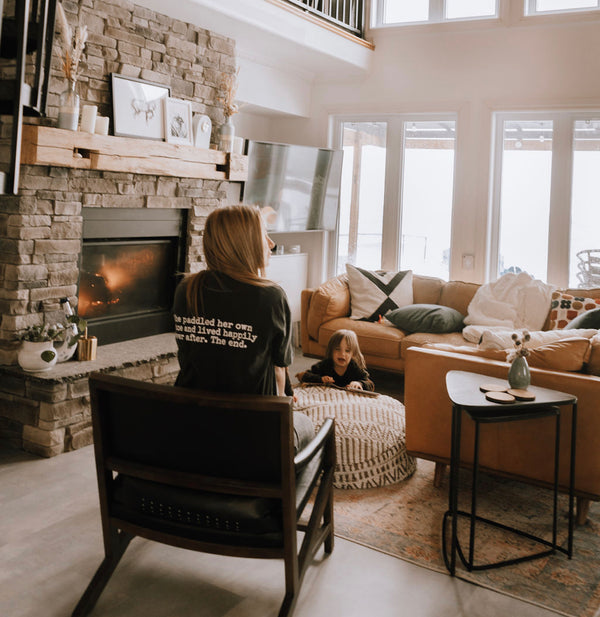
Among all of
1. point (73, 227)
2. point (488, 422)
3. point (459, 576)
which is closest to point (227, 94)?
point (73, 227)

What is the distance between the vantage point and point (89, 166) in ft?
12.0

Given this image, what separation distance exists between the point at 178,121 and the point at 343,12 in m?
2.31

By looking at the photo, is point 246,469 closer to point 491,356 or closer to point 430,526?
point 430,526

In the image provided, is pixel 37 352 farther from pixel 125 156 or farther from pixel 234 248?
pixel 234 248

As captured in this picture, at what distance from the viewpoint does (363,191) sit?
248 inches

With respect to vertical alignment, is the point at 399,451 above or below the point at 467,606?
above

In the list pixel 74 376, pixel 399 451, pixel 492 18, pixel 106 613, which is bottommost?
pixel 106 613

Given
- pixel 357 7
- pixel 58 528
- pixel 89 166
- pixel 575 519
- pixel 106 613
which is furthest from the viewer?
pixel 357 7

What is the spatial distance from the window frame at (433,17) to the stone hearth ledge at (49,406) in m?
4.04

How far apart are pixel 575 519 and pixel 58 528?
2152mm

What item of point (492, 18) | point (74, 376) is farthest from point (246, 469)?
point (492, 18)

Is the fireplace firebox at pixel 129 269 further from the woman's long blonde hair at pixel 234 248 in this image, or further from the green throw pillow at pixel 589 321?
the green throw pillow at pixel 589 321

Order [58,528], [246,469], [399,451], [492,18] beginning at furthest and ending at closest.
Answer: [492,18] < [399,451] < [58,528] < [246,469]

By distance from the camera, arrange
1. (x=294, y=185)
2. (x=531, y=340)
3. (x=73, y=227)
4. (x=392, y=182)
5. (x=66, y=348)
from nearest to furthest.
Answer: (x=531, y=340)
(x=66, y=348)
(x=73, y=227)
(x=294, y=185)
(x=392, y=182)
